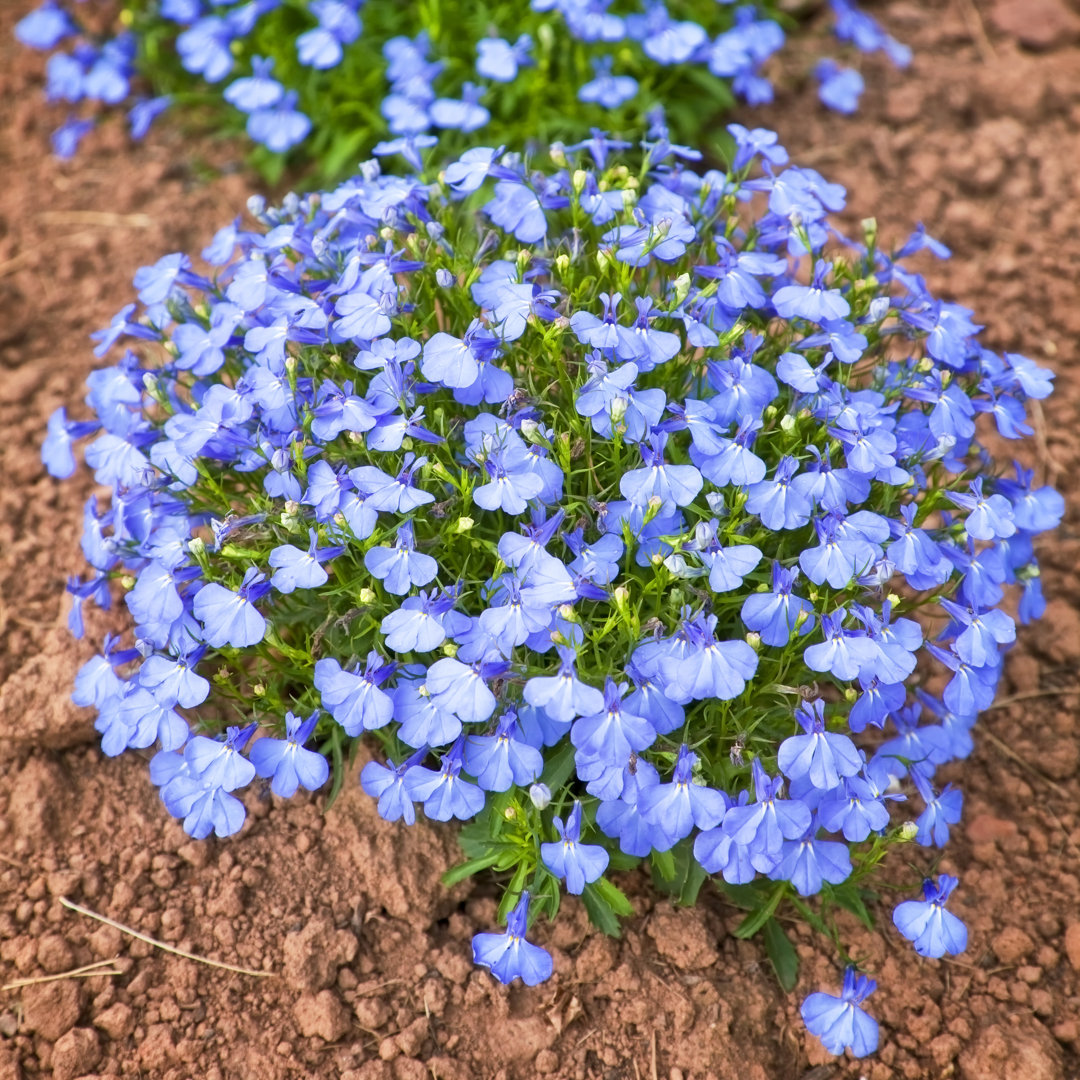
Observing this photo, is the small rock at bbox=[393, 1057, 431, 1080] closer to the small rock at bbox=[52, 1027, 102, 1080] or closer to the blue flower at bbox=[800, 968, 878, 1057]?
the small rock at bbox=[52, 1027, 102, 1080]

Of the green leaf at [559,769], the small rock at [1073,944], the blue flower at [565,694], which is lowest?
the small rock at [1073,944]

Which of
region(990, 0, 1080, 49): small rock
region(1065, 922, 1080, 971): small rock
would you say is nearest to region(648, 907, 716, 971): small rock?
region(1065, 922, 1080, 971): small rock

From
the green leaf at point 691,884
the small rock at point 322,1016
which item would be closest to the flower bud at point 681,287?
the green leaf at point 691,884

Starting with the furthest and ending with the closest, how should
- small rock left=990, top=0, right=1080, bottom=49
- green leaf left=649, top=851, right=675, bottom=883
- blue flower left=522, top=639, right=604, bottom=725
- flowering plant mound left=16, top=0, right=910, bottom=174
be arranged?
small rock left=990, top=0, right=1080, bottom=49, flowering plant mound left=16, top=0, right=910, bottom=174, green leaf left=649, top=851, right=675, bottom=883, blue flower left=522, top=639, right=604, bottom=725

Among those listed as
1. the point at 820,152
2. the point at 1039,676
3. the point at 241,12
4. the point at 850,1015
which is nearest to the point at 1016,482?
the point at 1039,676

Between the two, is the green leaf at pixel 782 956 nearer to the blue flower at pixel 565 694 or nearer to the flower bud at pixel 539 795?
the flower bud at pixel 539 795

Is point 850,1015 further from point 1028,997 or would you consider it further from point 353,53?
point 353,53

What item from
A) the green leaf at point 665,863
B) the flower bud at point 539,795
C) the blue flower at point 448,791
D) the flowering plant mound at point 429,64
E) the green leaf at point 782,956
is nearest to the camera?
the flower bud at point 539,795
